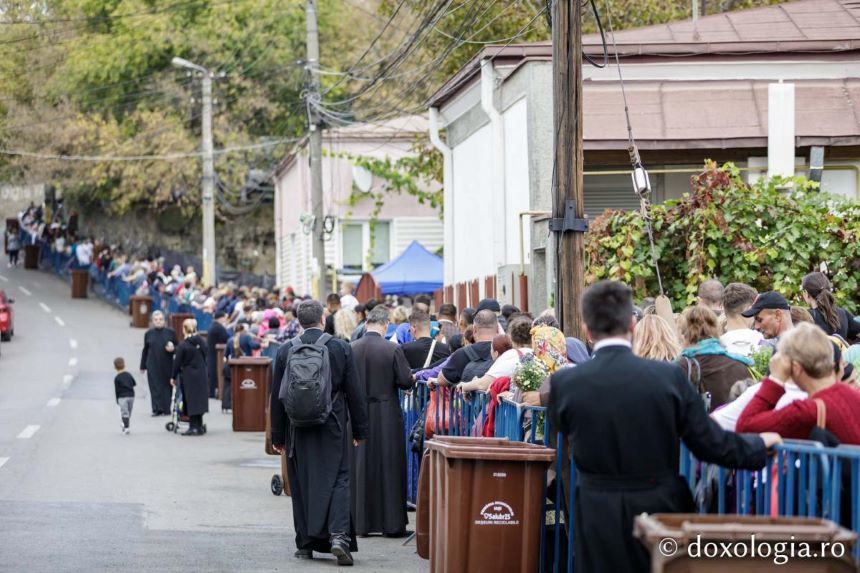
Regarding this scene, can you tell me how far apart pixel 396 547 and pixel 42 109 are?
165 ft

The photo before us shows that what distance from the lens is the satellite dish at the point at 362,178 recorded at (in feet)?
134

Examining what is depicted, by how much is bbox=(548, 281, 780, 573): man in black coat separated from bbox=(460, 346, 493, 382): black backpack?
5117mm

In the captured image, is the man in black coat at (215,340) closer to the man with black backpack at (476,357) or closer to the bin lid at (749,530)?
the man with black backpack at (476,357)

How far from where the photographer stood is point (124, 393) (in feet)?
73.3

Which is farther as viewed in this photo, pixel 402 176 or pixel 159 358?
pixel 402 176

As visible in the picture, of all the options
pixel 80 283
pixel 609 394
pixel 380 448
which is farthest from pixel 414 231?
pixel 609 394

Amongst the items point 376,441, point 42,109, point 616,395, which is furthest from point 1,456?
point 42,109

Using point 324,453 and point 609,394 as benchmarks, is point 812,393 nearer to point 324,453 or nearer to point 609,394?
point 609,394

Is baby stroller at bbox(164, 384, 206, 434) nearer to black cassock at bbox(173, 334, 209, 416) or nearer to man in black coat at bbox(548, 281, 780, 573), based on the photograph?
black cassock at bbox(173, 334, 209, 416)

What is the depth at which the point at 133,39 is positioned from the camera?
6028cm

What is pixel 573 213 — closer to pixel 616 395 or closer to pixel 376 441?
pixel 376 441

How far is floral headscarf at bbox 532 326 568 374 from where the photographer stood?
34.3 ft

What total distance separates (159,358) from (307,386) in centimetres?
1420

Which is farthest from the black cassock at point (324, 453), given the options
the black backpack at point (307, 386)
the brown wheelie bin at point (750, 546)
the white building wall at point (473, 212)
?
the white building wall at point (473, 212)
